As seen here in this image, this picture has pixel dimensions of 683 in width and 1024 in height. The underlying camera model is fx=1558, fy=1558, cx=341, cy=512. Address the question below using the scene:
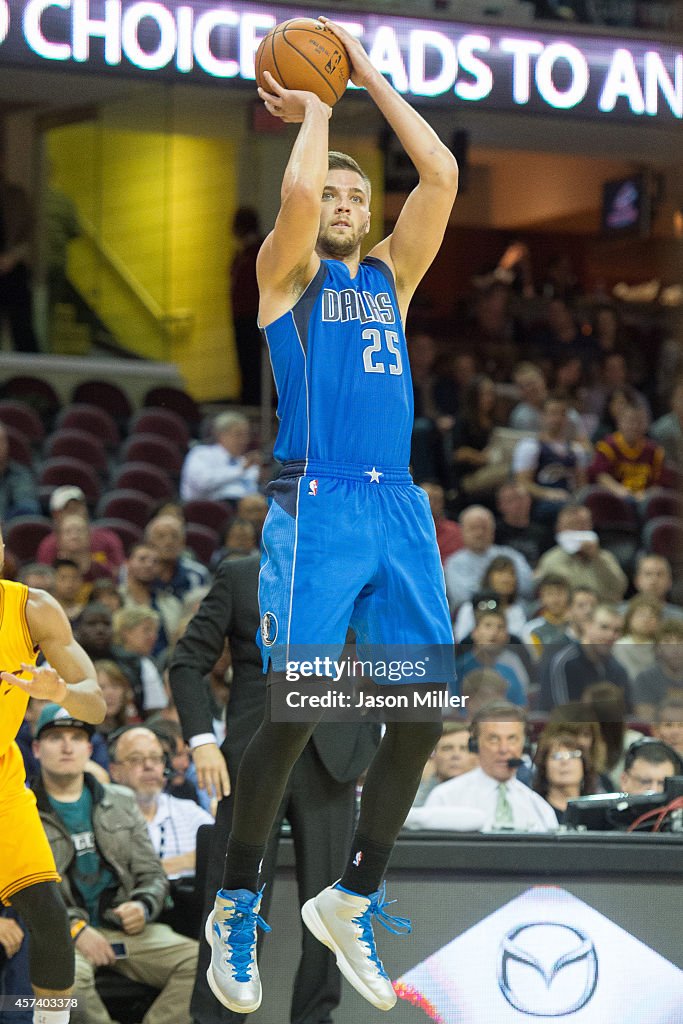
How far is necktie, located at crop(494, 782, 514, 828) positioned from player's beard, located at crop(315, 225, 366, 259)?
228 centimetres

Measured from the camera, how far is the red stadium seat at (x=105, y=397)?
12.2 meters

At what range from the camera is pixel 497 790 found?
5.47 m

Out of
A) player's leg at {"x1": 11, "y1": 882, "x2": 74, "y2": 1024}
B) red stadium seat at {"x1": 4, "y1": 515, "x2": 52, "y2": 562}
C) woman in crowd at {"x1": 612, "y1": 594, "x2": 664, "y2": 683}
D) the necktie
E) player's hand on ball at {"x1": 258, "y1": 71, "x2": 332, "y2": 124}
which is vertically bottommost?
player's leg at {"x1": 11, "y1": 882, "x2": 74, "y2": 1024}

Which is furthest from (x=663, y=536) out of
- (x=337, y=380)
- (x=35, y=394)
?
(x=337, y=380)

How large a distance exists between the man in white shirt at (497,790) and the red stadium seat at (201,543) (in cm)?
388

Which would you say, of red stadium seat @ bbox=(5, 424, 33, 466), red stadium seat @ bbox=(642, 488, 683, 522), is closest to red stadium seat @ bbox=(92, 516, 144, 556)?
red stadium seat @ bbox=(5, 424, 33, 466)

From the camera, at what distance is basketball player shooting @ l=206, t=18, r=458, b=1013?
3.61m

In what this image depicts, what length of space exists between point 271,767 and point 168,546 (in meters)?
4.77

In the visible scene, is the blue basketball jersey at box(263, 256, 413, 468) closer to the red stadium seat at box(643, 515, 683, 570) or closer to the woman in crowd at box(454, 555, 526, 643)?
the woman in crowd at box(454, 555, 526, 643)

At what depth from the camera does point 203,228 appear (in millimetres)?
14609

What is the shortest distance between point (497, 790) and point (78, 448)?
6142mm

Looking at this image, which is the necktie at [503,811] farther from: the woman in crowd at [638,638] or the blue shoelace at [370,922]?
the woman in crowd at [638,638]

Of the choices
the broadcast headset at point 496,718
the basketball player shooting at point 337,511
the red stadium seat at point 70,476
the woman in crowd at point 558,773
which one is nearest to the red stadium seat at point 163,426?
the red stadium seat at point 70,476

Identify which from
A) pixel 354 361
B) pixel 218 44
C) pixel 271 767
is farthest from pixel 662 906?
pixel 218 44
